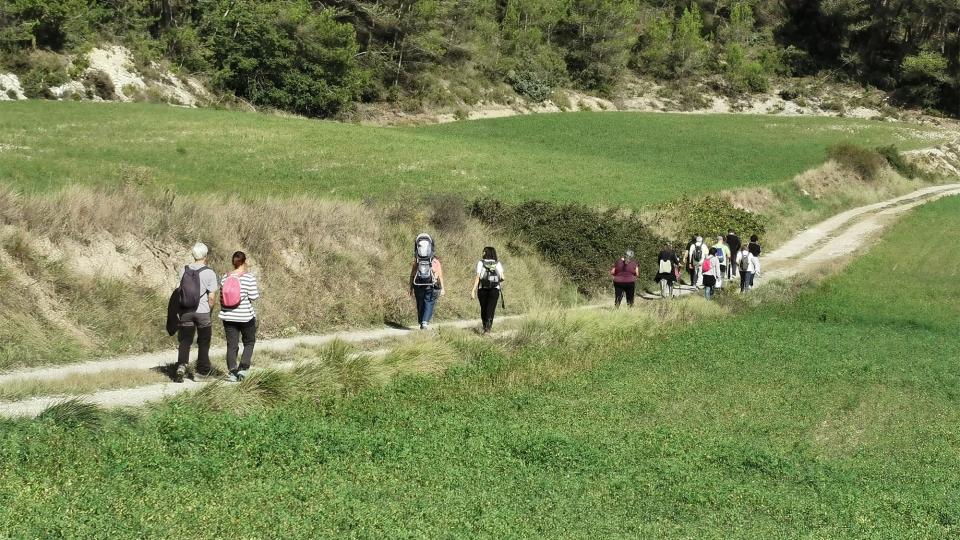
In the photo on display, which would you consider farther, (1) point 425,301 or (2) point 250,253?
(2) point 250,253

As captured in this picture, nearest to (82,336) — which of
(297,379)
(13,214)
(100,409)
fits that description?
(13,214)

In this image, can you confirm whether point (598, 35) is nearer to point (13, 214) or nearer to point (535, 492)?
point (13, 214)

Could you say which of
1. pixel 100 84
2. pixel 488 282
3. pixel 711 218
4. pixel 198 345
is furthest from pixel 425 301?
pixel 100 84

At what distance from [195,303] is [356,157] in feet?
97.3

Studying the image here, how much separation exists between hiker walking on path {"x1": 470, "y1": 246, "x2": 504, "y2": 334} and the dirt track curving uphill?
1142mm

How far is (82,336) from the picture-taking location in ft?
53.7

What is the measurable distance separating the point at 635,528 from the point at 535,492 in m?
1.31

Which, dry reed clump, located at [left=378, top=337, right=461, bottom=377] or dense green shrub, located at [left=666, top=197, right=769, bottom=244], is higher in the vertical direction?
dense green shrub, located at [left=666, top=197, right=769, bottom=244]

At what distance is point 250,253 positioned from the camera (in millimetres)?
21203

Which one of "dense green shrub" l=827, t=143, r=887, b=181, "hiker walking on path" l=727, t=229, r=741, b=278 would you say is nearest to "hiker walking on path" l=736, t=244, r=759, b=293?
"hiker walking on path" l=727, t=229, r=741, b=278

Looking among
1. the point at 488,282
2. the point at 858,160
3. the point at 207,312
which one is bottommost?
the point at 207,312

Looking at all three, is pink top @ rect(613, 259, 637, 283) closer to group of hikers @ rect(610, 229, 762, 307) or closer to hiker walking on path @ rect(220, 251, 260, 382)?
group of hikers @ rect(610, 229, 762, 307)

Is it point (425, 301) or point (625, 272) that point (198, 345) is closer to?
point (425, 301)

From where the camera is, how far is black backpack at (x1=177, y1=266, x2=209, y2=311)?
13.7 meters
